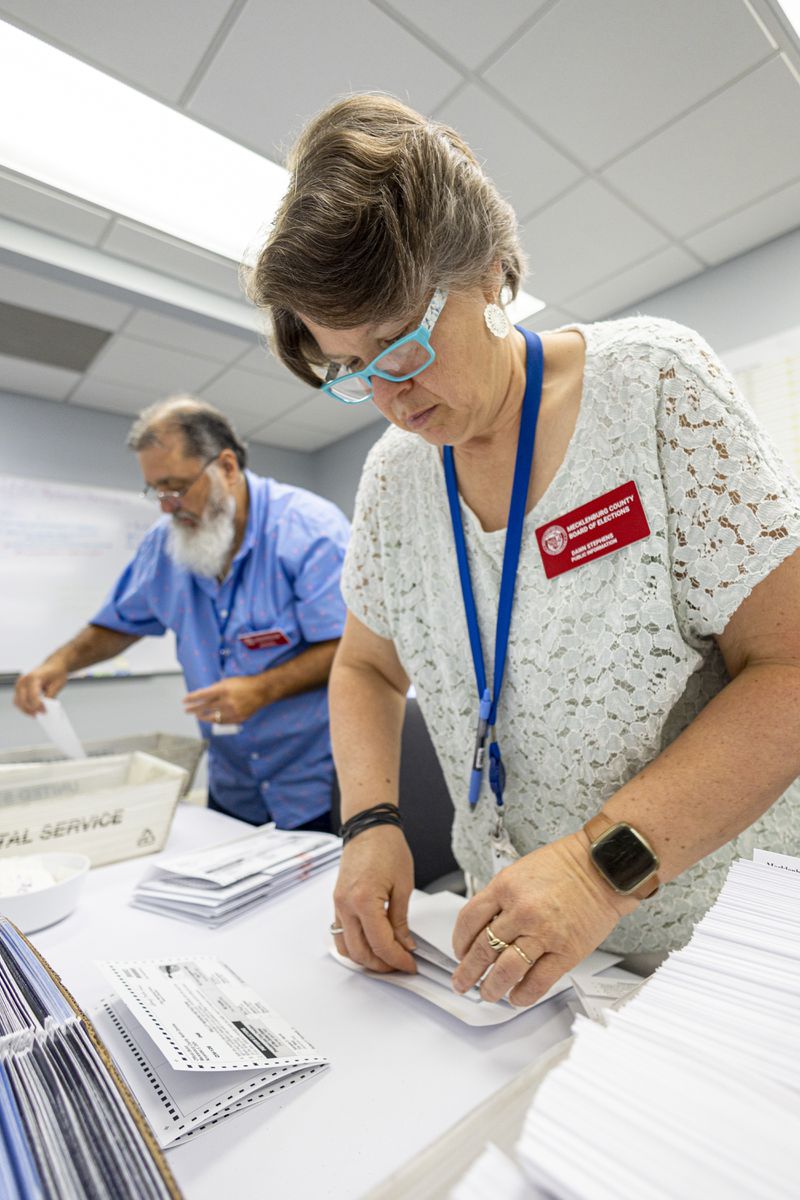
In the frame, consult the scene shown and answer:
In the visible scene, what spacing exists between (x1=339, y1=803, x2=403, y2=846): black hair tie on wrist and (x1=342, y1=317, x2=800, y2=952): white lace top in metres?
0.13

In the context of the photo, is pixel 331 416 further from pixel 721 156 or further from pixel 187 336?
pixel 721 156

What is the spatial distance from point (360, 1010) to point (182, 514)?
5.45 feet

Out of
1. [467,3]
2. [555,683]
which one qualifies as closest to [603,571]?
[555,683]

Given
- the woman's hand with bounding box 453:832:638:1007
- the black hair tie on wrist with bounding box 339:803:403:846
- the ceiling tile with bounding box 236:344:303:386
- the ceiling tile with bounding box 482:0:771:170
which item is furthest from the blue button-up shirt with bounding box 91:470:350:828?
the ceiling tile with bounding box 236:344:303:386

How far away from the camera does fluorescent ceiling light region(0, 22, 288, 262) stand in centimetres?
209

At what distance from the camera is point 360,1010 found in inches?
27.6

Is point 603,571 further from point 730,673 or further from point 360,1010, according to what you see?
point 360,1010

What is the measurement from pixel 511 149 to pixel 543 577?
2.29 m

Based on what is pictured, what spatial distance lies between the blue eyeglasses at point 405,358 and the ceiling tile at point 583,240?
7.24 ft

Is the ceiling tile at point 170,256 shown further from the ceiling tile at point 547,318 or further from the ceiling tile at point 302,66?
the ceiling tile at point 547,318

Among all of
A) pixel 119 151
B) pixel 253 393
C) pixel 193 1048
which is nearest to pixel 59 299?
pixel 119 151

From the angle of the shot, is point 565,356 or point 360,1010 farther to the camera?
point 565,356

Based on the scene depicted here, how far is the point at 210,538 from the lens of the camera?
200 cm

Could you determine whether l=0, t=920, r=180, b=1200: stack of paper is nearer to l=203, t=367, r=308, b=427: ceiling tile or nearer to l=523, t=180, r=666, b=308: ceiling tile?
l=523, t=180, r=666, b=308: ceiling tile
